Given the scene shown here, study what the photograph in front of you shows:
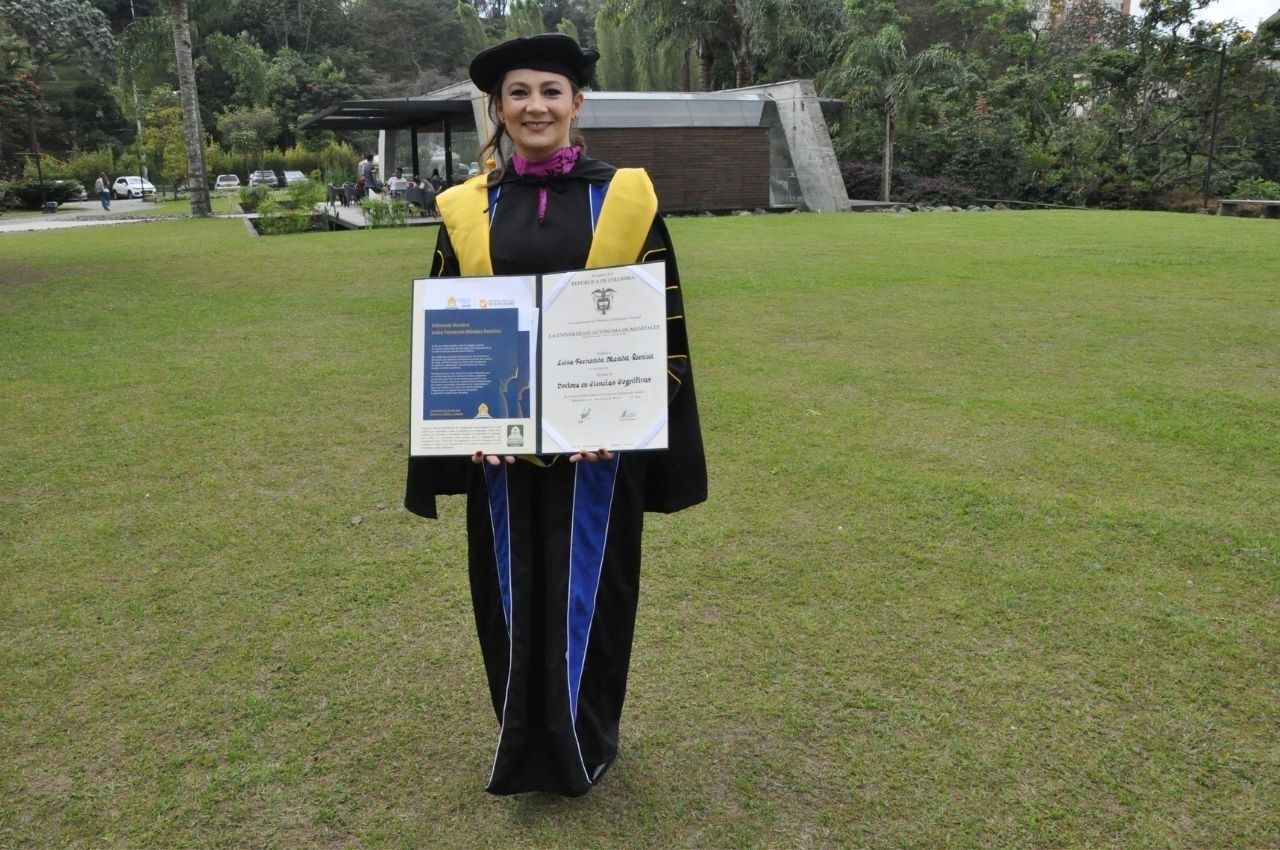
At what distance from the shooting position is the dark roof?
913 inches

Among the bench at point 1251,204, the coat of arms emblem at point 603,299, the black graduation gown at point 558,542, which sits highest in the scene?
the coat of arms emblem at point 603,299

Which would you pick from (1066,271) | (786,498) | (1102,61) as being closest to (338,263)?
(1066,271)

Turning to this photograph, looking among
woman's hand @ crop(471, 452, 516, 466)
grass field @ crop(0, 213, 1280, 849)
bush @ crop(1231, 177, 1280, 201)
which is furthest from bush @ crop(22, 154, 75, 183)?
woman's hand @ crop(471, 452, 516, 466)

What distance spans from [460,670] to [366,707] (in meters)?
0.36

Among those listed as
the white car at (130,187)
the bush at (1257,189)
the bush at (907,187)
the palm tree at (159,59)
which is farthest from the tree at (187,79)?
the bush at (1257,189)

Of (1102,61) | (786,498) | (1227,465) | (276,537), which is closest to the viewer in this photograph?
(276,537)

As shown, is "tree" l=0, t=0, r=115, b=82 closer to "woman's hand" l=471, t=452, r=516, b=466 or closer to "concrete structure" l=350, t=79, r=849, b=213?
"concrete structure" l=350, t=79, r=849, b=213

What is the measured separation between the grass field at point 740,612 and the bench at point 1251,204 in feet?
62.8

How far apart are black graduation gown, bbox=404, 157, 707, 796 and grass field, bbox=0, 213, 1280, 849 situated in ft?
0.86

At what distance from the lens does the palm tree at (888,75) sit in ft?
91.9

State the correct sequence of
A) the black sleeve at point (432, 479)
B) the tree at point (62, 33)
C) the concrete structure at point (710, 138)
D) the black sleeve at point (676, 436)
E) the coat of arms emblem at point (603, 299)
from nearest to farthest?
the coat of arms emblem at point (603, 299) → the black sleeve at point (676, 436) → the black sleeve at point (432, 479) → the concrete structure at point (710, 138) → the tree at point (62, 33)

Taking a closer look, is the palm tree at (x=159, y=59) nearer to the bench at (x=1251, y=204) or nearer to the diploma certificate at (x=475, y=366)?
the diploma certificate at (x=475, y=366)

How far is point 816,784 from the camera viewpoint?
2795 mm

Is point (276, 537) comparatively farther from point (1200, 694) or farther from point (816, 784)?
point (1200, 694)
